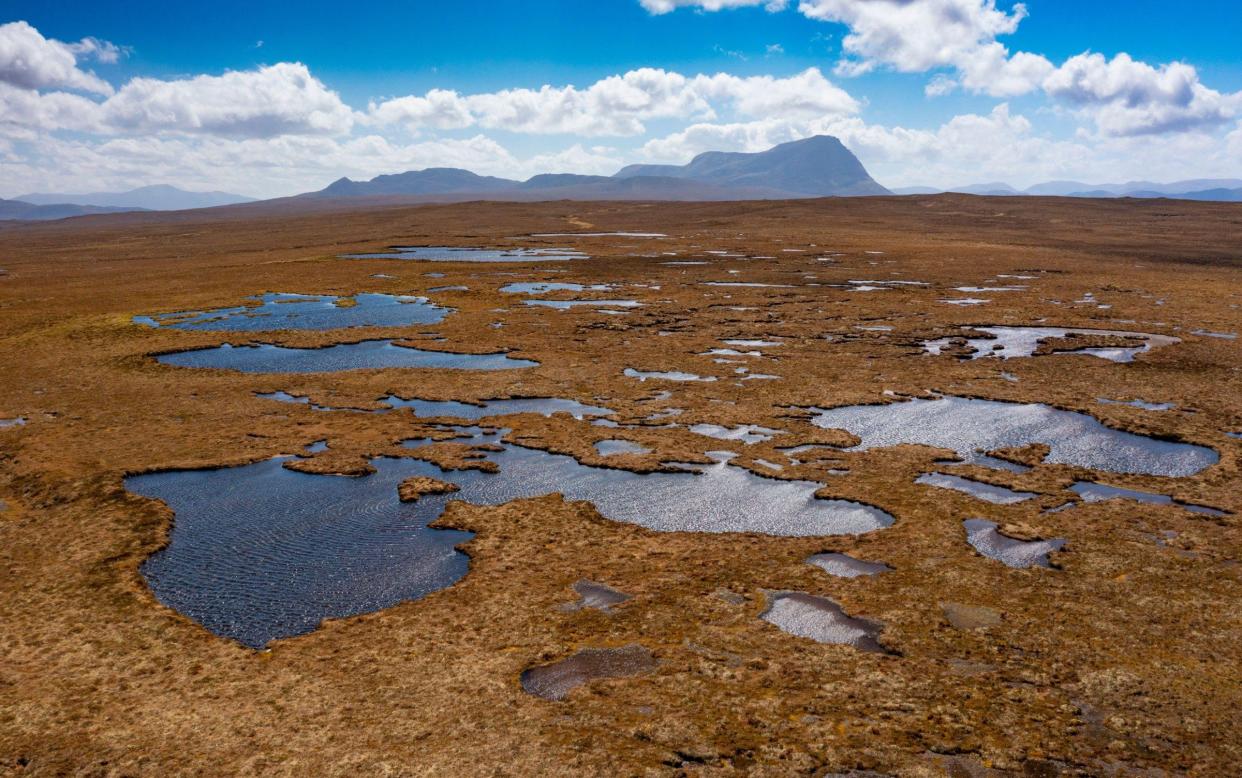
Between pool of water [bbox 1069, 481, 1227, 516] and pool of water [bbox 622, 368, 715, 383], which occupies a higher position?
pool of water [bbox 622, 368, 715, 383]

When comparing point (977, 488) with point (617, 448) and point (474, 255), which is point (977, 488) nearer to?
point (617, 448)

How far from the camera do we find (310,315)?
192ft

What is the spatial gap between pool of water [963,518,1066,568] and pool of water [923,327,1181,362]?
23701 mm

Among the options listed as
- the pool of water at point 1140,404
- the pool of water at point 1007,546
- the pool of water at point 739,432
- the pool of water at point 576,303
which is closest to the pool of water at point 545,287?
the pool of water at point 576,303

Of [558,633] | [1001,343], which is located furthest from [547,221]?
[558,633]

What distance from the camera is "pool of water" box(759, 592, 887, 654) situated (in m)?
14.9

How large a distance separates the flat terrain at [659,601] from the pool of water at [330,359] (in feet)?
5.87

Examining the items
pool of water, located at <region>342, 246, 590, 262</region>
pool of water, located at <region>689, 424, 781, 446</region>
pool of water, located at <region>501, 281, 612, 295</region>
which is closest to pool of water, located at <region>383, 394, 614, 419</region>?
pool of water, located at <region>689, 424, 781, 446</region>

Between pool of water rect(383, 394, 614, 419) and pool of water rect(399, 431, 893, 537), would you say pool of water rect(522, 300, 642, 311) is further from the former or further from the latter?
pool of water rect(399, 431, 893, 537)

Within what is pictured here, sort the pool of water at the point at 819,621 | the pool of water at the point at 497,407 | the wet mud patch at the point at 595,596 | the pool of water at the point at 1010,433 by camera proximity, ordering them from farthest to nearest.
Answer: the pool of water at the point at 497,407
the pool of water at the point at 1010,433
the wet mud patch at the point at 595,596
the pool of water at the point at 819,621

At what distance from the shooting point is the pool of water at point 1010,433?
82.9 feet

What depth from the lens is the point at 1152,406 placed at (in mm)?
31328

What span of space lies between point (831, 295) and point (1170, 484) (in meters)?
42.6

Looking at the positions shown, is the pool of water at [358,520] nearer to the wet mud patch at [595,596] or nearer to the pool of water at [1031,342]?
the wet mud patch at [595,596]
